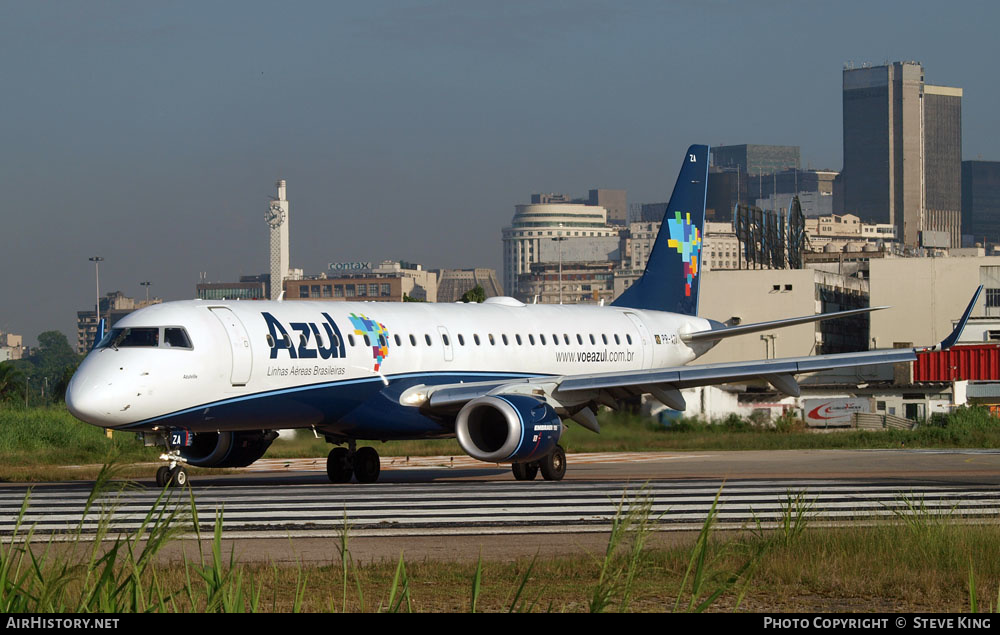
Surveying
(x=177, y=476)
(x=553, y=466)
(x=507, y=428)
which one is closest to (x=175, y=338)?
(x=177, y=476)

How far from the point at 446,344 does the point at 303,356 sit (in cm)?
432

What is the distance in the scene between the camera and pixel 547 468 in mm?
26500

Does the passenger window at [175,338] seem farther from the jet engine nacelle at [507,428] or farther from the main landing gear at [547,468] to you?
the main landing gear at [547,468]

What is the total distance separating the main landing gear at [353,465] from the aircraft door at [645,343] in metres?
9.13

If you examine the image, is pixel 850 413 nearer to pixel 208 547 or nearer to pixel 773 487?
pixel 773 487

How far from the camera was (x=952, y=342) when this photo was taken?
25.5 meters

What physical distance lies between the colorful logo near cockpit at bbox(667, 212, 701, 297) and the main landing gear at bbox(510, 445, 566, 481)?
1229 centimetres

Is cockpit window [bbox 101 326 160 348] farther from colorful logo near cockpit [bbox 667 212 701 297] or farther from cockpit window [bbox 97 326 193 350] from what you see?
colorful logo near cockpit [bbox 667 212 701 297]

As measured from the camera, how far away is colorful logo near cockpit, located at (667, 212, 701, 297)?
3756 centimetres

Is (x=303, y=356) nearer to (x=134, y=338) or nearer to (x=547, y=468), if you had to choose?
(x=134, y=338)

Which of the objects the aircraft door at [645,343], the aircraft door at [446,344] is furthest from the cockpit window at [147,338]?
the aircraft door at [645,343]

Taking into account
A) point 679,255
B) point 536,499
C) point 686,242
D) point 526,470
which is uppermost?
point 686,242

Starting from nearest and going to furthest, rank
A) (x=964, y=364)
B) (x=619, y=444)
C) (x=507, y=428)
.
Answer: (x=507, y=428), (x=619, y=444), (x=964, y=364)
